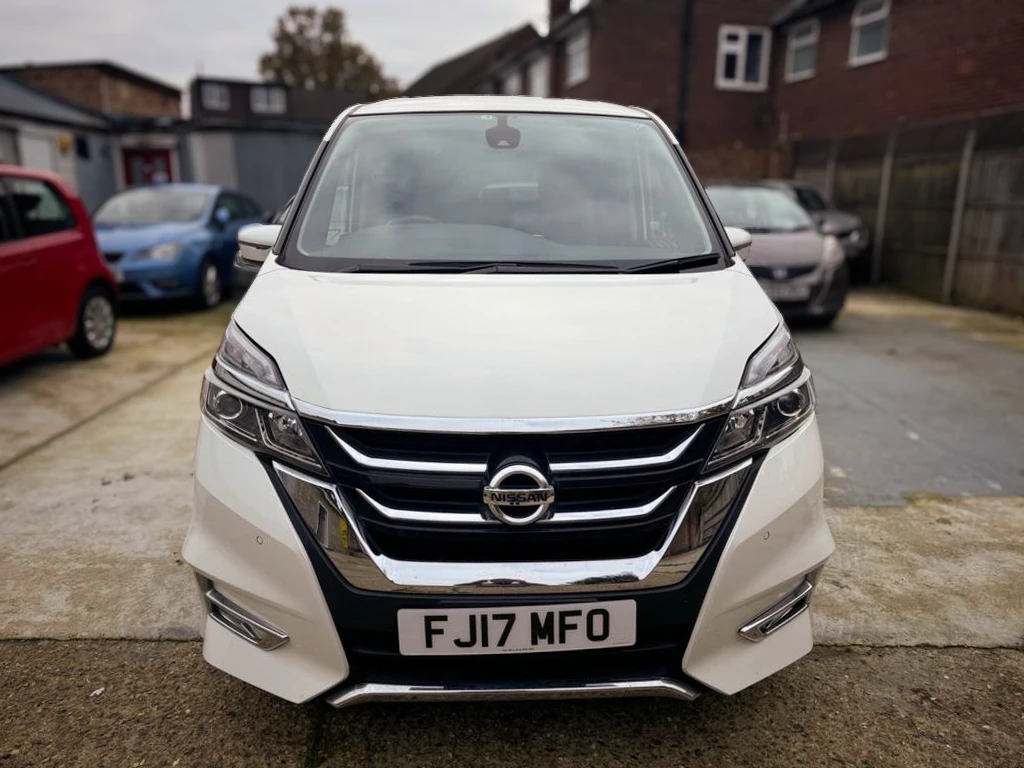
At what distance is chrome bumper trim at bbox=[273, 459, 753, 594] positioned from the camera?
5.99 ft

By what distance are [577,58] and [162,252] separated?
61.9 ft

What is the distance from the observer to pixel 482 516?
184 centimetres

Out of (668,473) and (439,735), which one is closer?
(668,473)

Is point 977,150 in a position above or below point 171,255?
above

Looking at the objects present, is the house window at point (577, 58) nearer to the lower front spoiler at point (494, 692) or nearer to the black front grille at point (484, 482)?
the black front grille at point (484, 482)

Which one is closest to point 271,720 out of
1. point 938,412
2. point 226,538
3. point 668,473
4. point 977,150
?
point 226,538

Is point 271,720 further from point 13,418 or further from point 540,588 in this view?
point 13,418

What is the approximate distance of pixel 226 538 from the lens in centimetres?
199

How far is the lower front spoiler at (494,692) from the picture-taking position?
1.86 meters

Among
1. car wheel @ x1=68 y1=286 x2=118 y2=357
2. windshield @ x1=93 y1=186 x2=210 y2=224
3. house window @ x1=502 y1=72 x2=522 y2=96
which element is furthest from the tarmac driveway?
house window @ x1=502 y1=72 x2=522 y2=96

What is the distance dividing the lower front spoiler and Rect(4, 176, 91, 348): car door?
200 inches

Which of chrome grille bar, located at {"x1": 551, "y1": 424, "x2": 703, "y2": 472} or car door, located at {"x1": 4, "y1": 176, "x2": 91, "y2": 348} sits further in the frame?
car door, located at {"x1": 4, "y1": 176, "x2": 91, "y2": 348}

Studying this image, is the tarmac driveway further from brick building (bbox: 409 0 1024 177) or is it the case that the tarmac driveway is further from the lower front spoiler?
brick building (bbox: 409 0 1024 177)

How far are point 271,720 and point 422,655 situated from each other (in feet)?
2.44
